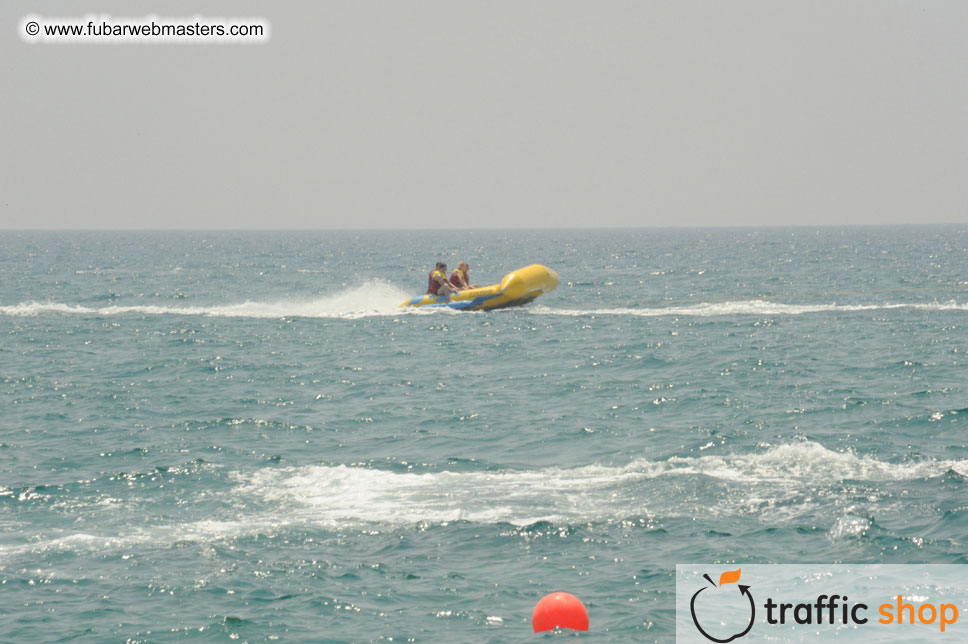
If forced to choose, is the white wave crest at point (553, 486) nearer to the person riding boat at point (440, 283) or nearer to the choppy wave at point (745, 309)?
the person riding boat at point (440, 283)

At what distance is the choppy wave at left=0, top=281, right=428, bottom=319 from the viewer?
1264 inches

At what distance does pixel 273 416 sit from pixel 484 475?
5227mm

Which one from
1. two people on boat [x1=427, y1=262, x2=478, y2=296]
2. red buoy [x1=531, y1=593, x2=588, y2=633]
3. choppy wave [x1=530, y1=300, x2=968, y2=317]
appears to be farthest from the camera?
choppy wave [x1=530, y1=300, x2=968, y2=317]

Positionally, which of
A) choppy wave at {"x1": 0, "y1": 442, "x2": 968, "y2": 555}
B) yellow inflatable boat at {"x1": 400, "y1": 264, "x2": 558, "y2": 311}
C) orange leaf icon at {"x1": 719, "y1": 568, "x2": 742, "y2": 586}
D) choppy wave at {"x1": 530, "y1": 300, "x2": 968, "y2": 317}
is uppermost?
yellow inflatable boat at {"x1": 400, "y1": 264, "x2": 558, "y2": 311}

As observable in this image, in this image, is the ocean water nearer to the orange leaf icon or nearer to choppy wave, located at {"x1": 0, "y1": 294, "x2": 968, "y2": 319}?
the orange leaf icon

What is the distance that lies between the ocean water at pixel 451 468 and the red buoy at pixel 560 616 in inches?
3.9

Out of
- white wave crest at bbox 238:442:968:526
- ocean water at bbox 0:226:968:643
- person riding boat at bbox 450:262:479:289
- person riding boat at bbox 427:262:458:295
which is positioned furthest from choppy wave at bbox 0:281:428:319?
white wave crest at bbox 238:442:968:526

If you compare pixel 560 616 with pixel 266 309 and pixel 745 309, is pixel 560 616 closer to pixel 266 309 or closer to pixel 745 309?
pixel 745 309

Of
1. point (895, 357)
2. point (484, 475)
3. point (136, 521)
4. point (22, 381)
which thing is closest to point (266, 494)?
point (136, 521)

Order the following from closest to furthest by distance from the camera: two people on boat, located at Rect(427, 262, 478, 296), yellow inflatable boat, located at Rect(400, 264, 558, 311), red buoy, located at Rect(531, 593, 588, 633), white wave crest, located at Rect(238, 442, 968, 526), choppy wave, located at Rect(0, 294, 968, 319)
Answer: red buoy, located at Rect(531, 593, 588, 633), white wave crest, located at Rect(238, 442, 968, 526), yellow inflatable boat, located at Rect(400, 264, 558, 311), two people on boat, located at Rect(427, 262, 478, 296), choppy wave, located at Rect(0, 294, 968, 319)

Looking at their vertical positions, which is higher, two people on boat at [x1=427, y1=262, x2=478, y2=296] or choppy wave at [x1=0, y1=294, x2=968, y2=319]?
two people on boat at [x1=427, y1=262, x2=478, y2=296]

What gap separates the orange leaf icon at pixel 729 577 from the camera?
28.7ft

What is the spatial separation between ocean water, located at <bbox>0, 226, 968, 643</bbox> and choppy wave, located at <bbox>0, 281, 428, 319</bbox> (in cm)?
391

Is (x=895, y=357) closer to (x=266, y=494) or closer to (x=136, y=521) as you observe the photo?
(x=266, y=494)
